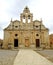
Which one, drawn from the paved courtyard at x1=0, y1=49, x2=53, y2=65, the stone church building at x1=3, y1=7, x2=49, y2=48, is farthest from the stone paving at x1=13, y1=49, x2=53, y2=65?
the stone church building at x1=3, y1=7, x2=49, y2=48

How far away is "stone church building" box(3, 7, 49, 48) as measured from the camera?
4637cm

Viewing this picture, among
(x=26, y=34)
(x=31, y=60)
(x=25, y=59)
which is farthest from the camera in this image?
(x=26, y=34)

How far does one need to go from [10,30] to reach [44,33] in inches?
371

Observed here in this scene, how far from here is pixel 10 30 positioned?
4700cm

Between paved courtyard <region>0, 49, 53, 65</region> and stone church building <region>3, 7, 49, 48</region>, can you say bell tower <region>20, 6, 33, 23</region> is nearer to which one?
stone church building <region>3, 7, 49, 48</region>

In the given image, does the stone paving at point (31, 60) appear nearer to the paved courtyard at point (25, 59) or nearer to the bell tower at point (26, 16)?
the paved courtyard at point (25, 59)

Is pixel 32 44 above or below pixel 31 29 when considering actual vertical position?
below

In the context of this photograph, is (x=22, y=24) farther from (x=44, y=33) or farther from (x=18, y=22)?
(x=44, y=33)

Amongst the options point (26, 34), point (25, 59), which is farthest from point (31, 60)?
point (26, 34)

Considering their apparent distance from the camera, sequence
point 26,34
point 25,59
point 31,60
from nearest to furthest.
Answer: point 31,60 → point 25,59 → point 26,34

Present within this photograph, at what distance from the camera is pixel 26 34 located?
47.0m

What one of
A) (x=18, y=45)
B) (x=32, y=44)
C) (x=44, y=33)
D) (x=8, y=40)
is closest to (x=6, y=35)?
(x=8, y=40)

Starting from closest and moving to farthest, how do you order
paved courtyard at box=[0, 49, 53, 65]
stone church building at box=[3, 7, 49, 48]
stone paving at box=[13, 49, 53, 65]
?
1. stone paving at box=[13, 49, 53, 65]
2. paved courtyard at box=[0, 49, 53, 65]
3. stone church building at box=[3, 7, 49, 48]

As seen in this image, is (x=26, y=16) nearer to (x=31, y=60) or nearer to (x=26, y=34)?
(x=26, y=34)
